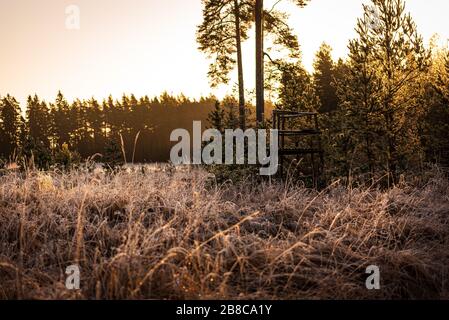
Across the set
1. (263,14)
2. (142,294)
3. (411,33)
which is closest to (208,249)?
(142,294)

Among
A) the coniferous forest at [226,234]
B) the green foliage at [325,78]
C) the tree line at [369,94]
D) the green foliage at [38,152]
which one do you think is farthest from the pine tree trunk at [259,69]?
the green foliage at [325,78]

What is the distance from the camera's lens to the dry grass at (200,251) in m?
2.83

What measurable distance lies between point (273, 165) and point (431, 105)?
358 inches

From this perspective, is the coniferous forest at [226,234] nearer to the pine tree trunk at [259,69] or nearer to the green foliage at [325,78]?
the pine tree trunk at [259,69]

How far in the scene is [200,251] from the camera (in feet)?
11.0

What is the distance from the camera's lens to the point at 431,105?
1503 cm

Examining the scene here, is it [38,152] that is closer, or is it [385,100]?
[385,100]

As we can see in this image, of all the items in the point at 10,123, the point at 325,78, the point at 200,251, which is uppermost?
the point at 325,78

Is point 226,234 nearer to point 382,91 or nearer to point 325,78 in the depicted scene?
point 382,91

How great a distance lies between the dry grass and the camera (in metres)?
2.83

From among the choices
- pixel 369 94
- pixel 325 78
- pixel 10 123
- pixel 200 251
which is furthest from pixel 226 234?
pixel 10 123

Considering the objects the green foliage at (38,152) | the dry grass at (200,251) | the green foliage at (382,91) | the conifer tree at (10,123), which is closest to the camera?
the dry grass at (200,251)

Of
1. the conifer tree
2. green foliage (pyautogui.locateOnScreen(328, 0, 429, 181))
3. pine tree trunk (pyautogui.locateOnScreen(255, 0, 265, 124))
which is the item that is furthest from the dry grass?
the conifer tree

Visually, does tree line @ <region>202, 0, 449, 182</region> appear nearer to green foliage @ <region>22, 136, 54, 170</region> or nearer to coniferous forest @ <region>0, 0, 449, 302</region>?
coniferous forest @ <region>0, 0, 449, 302</region>
